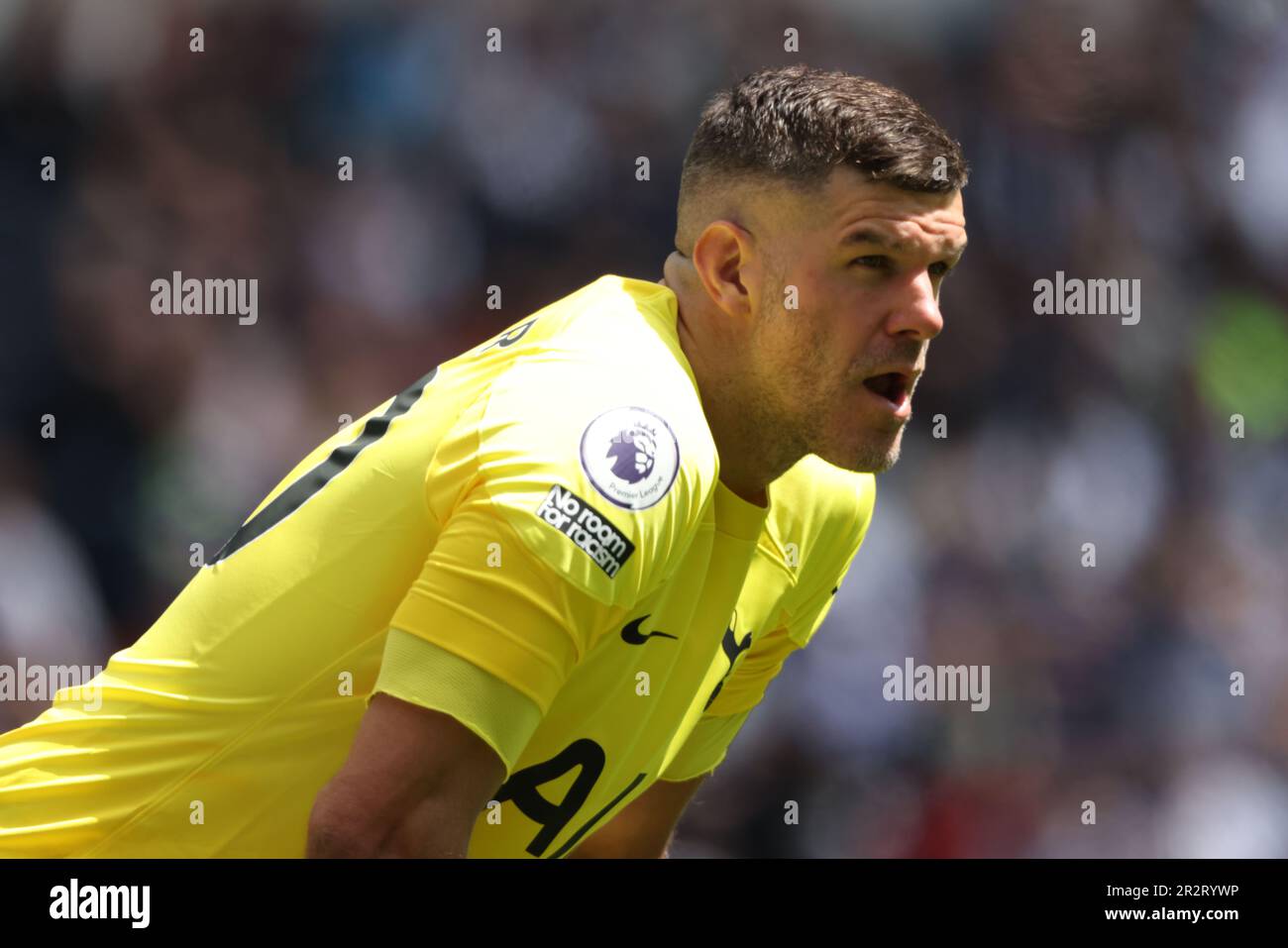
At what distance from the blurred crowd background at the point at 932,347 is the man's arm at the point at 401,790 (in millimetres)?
2930

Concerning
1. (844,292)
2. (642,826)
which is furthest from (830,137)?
(642,826)

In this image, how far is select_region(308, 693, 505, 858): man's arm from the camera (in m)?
2.09

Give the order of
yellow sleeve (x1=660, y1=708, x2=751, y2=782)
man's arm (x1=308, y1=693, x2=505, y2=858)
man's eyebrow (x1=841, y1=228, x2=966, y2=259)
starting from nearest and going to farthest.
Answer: man's arm (x1=308, y1=693, x2=505, y2=858) < man's eyebrow (x1=841, y1=228, x2=966, y2=259) < yellow sleeve (x1=660, y1=708, x2=751, y2=782)

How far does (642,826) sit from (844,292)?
1505mm

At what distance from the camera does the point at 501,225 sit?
18.7 ft

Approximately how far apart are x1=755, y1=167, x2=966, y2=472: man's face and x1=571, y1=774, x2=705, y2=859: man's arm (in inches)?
47.3

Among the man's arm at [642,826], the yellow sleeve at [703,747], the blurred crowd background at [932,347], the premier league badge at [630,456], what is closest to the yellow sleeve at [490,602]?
the premier league badge at [630,456]

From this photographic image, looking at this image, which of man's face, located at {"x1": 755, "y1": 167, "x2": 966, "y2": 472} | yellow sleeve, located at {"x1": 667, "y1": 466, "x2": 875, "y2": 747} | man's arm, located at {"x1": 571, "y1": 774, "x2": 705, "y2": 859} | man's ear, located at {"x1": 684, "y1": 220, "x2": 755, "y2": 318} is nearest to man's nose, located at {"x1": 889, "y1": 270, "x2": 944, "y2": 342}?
man's face, located at {"x1": 755, "y1": 167, "x2": 966, "y2": 472}

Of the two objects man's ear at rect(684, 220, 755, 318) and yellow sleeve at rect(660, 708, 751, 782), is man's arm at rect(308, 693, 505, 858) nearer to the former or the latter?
man's ear at rect(684, 220, 755, 318)

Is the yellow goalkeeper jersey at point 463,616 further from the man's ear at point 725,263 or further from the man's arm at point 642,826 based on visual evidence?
the man's arm at point 642,826

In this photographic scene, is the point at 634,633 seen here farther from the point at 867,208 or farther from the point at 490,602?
the point at 867,208

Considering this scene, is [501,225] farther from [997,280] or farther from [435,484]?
[435,484]

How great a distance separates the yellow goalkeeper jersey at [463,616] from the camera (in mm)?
2195

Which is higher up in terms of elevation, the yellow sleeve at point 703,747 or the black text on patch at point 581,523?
the black text on patch at point 581,523
